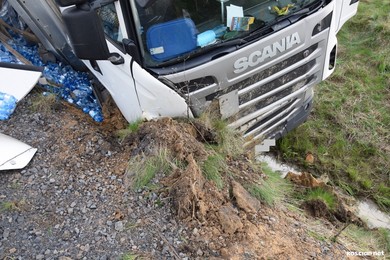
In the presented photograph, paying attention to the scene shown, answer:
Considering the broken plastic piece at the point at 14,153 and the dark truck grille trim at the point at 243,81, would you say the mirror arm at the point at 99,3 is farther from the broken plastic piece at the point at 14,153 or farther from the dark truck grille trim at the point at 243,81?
the broken plastic piece at the point at 14,153

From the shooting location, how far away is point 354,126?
17.0ft

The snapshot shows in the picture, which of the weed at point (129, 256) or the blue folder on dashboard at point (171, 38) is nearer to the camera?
the weed at point (129, 256)

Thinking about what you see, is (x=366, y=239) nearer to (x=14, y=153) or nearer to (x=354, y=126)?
(x=354, y=126)

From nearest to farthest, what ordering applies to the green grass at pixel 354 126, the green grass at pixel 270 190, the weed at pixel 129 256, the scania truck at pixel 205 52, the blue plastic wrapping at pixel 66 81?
the weed at pixel 129 256
the scania truck at pixel 205 52
the green grass at pixel 270 190
the blue plastic wrapping at pixel 66 81
the green grass at pixel 354 126

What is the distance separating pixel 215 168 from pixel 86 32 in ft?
4.35

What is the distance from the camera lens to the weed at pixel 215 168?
3.14 m

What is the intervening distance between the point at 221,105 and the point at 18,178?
5.48 ft

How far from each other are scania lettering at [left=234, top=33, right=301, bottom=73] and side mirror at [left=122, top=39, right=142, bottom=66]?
75cm

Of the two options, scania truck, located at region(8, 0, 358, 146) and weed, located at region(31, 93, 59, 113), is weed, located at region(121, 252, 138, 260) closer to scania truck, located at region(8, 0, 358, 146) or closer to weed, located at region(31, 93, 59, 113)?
scania truck, located at region(8, 0, 358, 146)

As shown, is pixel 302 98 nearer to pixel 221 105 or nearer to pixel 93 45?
pixel 221 105

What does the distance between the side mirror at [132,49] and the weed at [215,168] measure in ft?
2.95

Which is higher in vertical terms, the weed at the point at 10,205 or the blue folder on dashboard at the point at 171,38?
the blue folder on dashboard at the point at 171,38

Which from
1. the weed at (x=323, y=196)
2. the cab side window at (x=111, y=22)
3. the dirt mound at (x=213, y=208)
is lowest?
the weed at (x=323, y=196)

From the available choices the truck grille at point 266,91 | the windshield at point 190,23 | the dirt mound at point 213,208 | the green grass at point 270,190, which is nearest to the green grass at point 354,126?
the truck grille at point 266,91
